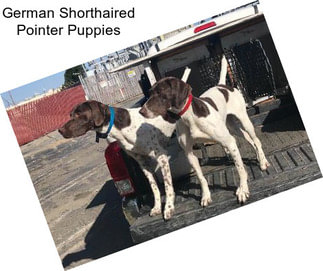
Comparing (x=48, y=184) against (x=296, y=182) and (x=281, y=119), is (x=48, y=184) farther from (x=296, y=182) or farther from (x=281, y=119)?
(x=296, y=182)

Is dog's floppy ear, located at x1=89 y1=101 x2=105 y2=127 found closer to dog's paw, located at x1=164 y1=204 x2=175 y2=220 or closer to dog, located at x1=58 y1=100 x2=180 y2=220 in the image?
dog, located at x1=58 y1=100 x2=180 y2=220

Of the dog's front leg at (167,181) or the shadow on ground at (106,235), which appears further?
the shadow on ground at (106,235)

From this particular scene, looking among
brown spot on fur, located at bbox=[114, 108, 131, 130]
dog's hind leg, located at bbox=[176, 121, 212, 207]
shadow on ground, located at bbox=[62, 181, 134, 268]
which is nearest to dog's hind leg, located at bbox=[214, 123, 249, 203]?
dog's hind leg, located at bbox=[176, 121, 212, 207]

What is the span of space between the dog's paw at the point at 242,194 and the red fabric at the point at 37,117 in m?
22.9

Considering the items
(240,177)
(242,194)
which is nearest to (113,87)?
(240,177)

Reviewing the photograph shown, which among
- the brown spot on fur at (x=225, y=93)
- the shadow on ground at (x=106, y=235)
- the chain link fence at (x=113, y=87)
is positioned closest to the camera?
the brown spot on fur at (x=225, y=93)

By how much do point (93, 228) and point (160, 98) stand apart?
11.6ft

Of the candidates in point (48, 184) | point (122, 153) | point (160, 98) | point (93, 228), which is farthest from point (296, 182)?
point (48, 184)

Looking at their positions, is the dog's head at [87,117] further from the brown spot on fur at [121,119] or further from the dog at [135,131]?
the brown spot on fur at [121,119]

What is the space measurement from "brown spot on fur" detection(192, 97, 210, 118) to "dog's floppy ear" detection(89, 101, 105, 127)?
1181 millimetres

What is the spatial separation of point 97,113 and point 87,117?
0.14 m

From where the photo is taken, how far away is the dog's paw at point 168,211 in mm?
4077

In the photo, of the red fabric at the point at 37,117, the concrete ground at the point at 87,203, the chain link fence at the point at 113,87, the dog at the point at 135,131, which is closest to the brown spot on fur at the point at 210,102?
the dog at the point at 135,131

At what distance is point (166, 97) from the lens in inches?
149
